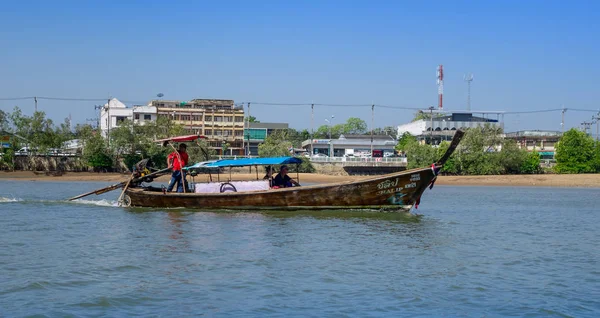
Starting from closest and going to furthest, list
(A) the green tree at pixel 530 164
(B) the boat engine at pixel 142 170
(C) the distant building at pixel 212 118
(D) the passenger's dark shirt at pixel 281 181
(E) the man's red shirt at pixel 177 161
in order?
(D) the passenger's dark shirt at pixel 281 181, (E) the man's red shirt at pixel 177 161, (B) the boat engine at pixel 142 170, (A) the green tree at pixel 530 164, (C) the distant building at pixel 212 118

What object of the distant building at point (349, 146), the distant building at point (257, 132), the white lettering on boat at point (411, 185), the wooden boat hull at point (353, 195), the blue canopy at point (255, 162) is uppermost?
the distant building at point (257, 132)

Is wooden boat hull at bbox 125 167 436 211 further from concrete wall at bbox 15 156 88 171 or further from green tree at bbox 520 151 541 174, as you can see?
green tree at bbox 520 151 541 174

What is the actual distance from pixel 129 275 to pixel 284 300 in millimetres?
3361

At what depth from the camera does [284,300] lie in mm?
10320

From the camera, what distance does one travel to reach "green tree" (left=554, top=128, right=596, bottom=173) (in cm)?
5938

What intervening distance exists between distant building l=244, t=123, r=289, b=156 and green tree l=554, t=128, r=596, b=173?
41416 millimetres

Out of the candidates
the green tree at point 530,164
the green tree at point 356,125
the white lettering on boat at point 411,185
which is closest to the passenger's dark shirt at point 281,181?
the white lettering on boat at point 411,185

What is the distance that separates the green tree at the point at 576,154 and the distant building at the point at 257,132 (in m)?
41.4

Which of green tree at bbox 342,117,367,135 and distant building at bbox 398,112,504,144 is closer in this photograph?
distant building at bbox 398,112,504,144

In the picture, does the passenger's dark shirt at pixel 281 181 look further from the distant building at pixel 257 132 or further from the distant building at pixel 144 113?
the distant building at pixel 257 132

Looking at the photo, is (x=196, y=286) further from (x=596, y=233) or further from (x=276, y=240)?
(x=596, y=233)

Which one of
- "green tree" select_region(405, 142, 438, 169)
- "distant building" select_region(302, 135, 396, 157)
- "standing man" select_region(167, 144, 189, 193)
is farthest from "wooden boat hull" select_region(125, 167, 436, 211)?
"distant building" select_region(302, 135, 396, 157)

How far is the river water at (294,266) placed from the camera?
32.9 ft

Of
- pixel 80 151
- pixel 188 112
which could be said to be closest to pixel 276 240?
pixel 80 151
